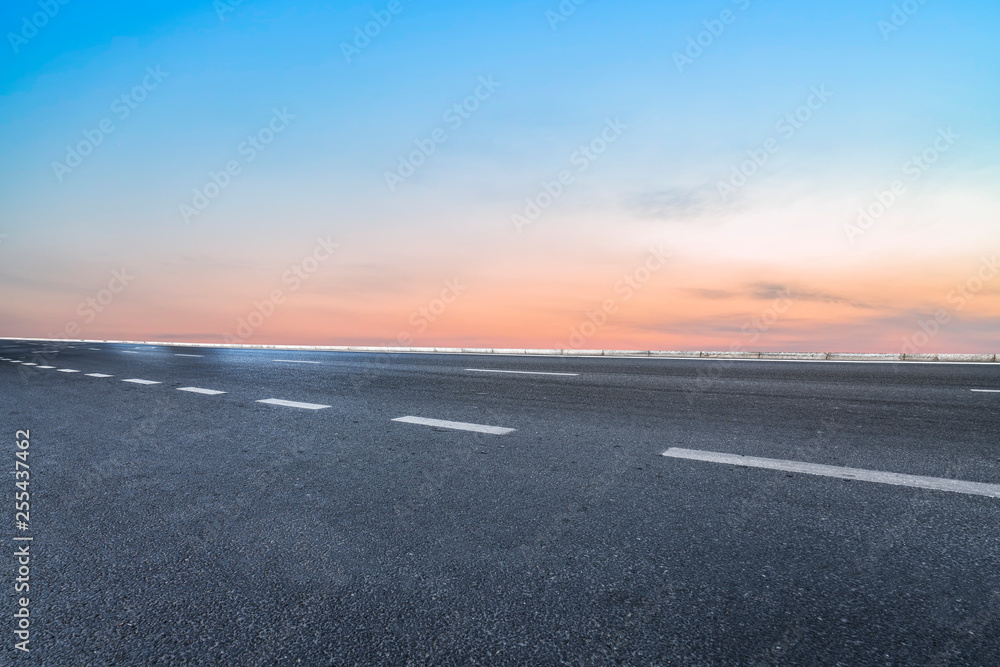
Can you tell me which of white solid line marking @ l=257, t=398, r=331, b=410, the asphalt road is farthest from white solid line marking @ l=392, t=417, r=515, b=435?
white solid line marking @ l=257, t=398, r=331, b=410

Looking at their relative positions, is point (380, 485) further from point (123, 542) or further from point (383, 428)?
point (383, 428)

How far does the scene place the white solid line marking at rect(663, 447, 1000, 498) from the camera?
2.88 m

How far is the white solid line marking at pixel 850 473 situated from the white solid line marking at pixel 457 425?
4.61ft

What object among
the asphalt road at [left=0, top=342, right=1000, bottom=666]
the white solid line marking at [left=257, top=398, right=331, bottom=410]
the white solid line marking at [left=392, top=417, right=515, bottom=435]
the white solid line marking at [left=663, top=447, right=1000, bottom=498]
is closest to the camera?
the asphalt road at [left=0, top=342, right=1000, bottom=666]

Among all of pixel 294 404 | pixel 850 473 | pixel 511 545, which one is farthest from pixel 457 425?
pixel 850 473

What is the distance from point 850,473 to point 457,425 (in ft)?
9.54

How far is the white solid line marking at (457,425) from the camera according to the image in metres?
4.64

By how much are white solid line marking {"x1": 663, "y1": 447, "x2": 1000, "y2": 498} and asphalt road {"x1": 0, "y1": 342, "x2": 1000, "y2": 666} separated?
11 centimetres

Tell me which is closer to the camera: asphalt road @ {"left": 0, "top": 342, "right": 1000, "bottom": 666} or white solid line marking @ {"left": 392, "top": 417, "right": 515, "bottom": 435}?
asphalt road @ {"left": 0, "top": 342, "right": 1000, "bottom": 666}

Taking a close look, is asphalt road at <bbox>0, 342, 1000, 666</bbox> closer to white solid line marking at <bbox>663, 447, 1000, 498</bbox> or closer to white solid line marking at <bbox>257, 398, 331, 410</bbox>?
white solid line marking at <bbox>663, 447, 1000, 498</bbox>

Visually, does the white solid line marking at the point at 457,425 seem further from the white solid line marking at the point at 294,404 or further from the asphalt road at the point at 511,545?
the white solid line marking at the point at 294,404

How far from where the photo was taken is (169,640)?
5.42 feet

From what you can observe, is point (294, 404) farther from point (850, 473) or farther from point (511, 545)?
point (850, 473)

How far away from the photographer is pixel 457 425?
493 centimetres
